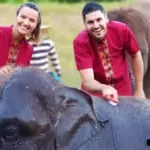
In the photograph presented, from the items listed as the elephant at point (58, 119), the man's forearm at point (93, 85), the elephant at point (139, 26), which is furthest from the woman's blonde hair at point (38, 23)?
the elephant at point (139, 26)

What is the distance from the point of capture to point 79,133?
4.14m

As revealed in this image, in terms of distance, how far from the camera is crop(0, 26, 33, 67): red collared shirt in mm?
6082

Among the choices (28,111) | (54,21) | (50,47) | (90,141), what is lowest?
(54,21)

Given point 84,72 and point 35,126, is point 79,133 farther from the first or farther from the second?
point 84,72

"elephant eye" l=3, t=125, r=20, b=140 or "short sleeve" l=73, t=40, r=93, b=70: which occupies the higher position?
"elephant eye" l=3, t=125, r=20, b=140

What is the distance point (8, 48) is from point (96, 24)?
626mm

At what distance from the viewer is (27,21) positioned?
6.04 m

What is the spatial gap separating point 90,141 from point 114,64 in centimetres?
218

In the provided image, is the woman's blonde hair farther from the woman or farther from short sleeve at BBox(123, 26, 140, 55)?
short sleeve at BBox(123, 26, 140, 55)

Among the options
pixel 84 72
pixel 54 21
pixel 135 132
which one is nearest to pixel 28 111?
pixel 135 132

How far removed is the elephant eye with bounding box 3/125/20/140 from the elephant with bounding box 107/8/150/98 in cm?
543

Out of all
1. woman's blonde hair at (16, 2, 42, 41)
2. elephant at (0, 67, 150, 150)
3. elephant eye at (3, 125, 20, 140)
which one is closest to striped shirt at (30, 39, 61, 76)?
woman's blonde hair at (16, 2, 42, 41)

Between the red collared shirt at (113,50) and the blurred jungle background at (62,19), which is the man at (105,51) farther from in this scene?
the blurred jungle background at (62,19)

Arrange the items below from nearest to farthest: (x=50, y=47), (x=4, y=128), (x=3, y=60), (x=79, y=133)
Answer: (x=4, y=128) < (x=79, y=133) < (x=3, y=60) < (x=50, y=47)
